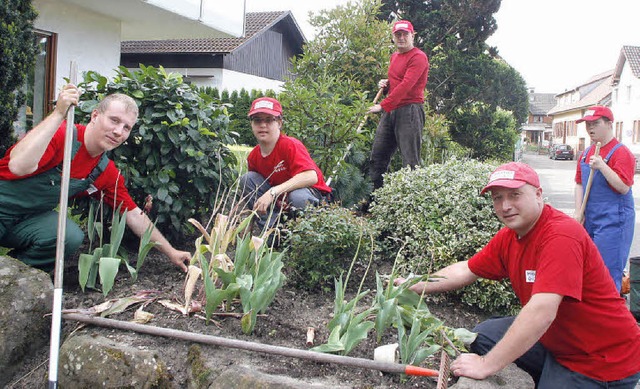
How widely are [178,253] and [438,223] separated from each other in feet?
6.25

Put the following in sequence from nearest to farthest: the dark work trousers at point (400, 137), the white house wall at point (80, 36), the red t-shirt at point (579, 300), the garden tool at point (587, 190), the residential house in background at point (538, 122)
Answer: the red t-shirt at point (579, 300) → the garden tool at point (587, 190) → the dark work trousers at point (400, 137) → the white house wall at point (80, 36) → the residential house in background at point (538, 122)

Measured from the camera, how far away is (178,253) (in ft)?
13.1

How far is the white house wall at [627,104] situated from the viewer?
40.0 metres

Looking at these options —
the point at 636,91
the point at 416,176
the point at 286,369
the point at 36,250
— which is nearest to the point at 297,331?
the point at 286,369

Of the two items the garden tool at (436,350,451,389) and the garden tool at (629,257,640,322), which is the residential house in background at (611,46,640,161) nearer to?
the garden tool at (629,257,640,322)

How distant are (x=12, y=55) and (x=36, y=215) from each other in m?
Answer: 2.17

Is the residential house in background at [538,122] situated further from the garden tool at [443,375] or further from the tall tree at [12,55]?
the garden tool at [443,375]

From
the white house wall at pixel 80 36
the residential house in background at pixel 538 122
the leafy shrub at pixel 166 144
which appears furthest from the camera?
the residential house in background at pixel 538 122

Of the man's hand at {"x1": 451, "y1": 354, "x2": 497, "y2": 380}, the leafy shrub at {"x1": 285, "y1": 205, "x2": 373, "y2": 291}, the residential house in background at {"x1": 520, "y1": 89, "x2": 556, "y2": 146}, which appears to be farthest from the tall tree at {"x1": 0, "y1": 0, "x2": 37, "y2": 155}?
the residential house in background at {"x1": 520, "y1": 89, "x2": 556, "y2": 146}

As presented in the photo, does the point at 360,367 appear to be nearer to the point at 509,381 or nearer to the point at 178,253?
the point at 509,381

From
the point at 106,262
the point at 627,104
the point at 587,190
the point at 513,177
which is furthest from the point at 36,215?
the point at 627,104

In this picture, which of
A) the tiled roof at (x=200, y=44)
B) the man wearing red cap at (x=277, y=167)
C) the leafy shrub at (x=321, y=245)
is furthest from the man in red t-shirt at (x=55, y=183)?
the tiled roof at (x=200, y=44)

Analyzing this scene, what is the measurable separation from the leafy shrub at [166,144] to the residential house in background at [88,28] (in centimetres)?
420

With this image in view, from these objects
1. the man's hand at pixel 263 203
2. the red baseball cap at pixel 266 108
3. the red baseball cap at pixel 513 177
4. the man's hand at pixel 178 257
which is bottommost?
the man's hand at pixel 178 257
